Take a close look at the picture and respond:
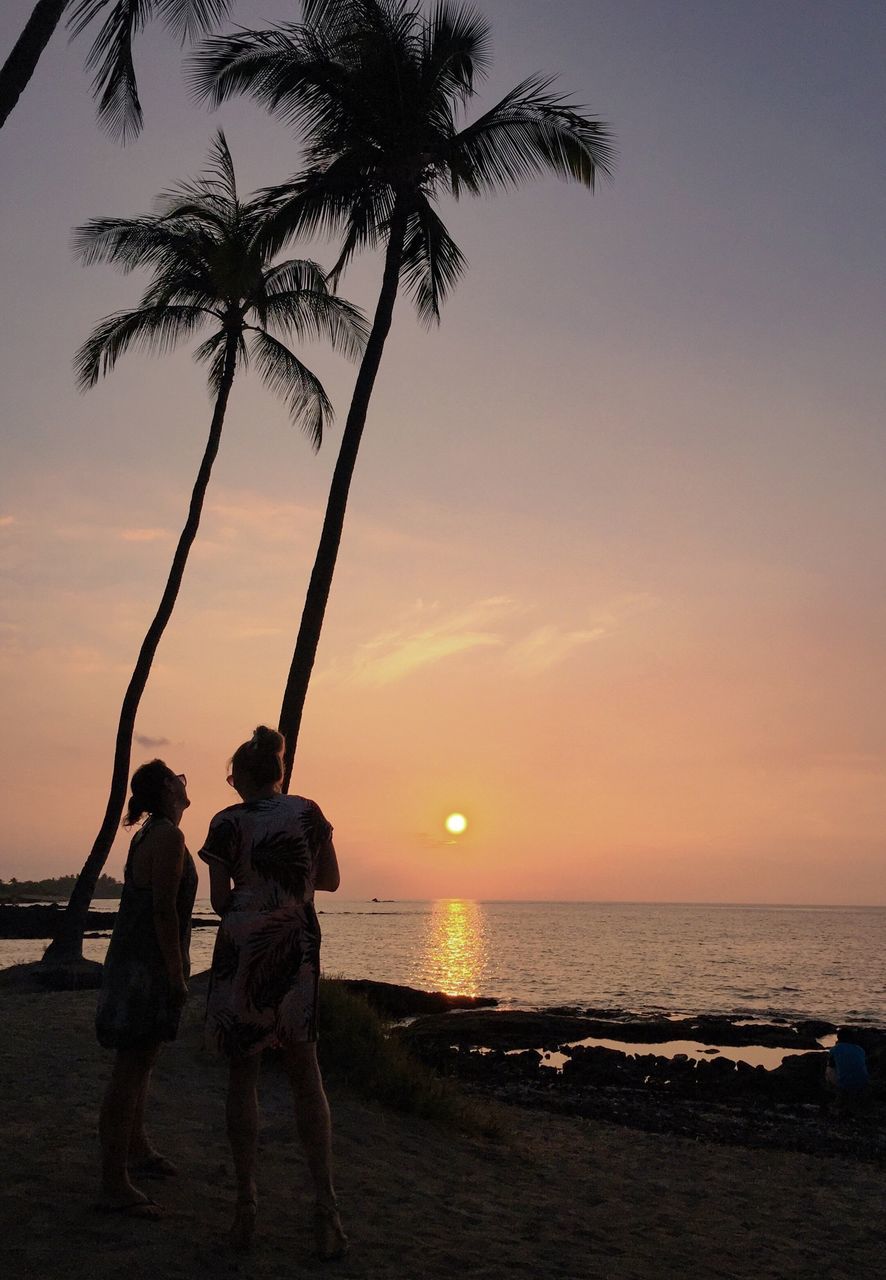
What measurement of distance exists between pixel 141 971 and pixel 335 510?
8185 millimetres

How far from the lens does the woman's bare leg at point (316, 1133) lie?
440 cm

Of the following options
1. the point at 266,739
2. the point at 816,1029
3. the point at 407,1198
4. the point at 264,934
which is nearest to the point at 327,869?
the point at 264,934

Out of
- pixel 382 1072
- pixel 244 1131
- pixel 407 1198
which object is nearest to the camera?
pixel 244 1131

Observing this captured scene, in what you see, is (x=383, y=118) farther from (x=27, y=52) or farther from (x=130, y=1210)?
(x=130, y=1210)

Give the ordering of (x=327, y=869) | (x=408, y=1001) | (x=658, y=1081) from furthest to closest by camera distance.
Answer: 1. (x=408, y=1001)
2. (x=658, y=1081)
3. (x=327, y=869)

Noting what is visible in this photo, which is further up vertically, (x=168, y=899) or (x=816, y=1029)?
(x=168, y=899)

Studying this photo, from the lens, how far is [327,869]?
466 cm

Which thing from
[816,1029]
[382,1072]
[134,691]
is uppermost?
[134,691]

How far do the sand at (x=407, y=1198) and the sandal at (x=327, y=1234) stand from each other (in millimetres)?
59

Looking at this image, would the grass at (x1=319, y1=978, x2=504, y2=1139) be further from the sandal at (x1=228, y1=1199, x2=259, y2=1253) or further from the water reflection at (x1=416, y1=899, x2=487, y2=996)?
the water reflection at (x1=416, y1=899, x2=487, y2=996)

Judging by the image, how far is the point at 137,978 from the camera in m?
4.76

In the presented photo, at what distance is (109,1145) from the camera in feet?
15.3

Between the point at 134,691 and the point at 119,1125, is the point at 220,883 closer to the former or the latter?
the point at 119,1125

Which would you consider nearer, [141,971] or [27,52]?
[141,971]
